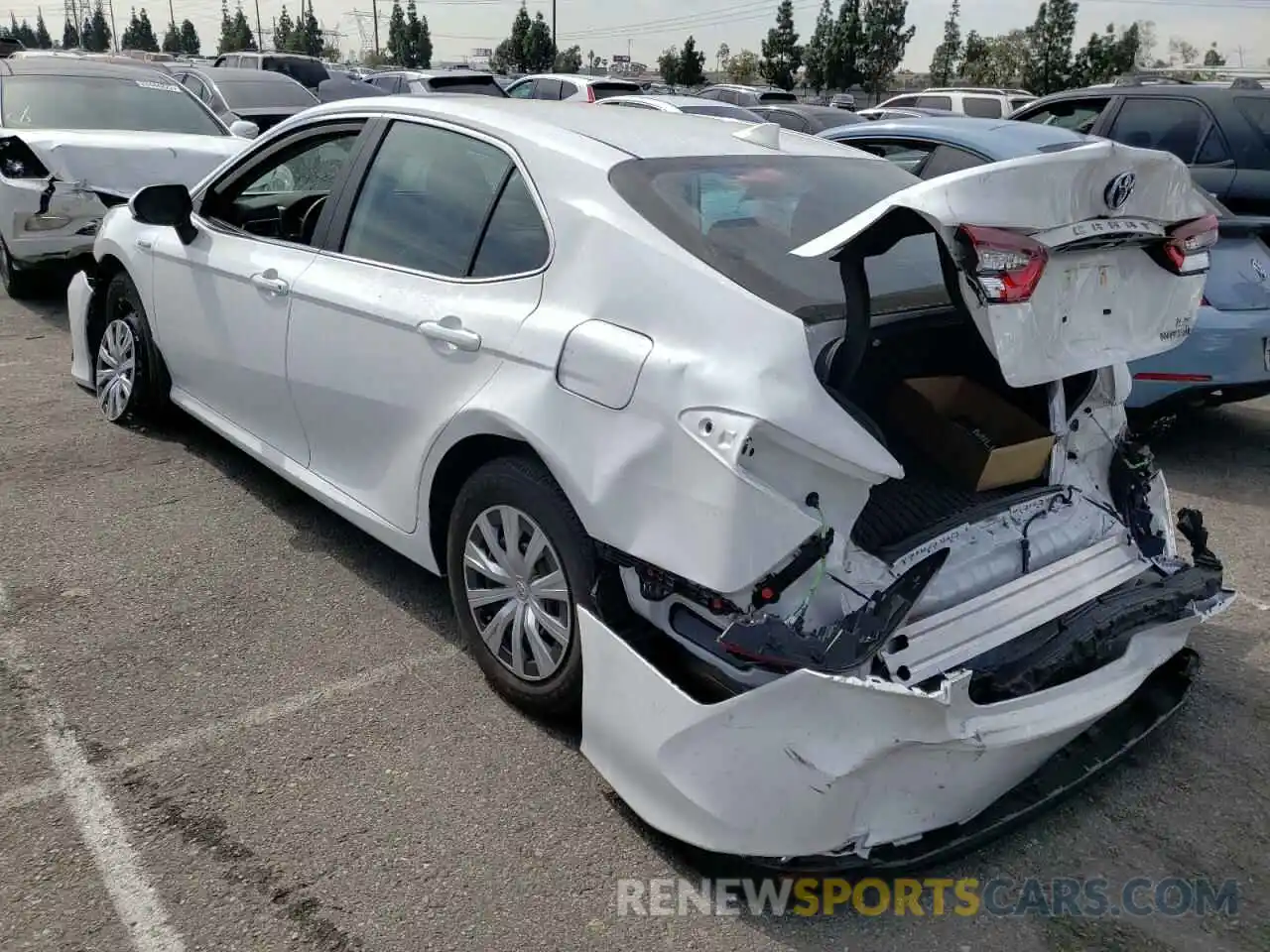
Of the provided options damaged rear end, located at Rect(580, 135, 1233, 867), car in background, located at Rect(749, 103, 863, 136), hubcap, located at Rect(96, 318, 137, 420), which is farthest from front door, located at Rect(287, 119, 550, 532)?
car in background, located at Rect(749, 103, 863, 136)

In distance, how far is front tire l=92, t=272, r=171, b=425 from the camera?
195 inches

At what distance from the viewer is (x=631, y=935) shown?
7.84 ft

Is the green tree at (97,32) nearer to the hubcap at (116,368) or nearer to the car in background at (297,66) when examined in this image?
the car in background at (297,66)

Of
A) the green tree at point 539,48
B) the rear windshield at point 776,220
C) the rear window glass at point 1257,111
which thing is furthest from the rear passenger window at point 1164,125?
the green tree at point 539,48

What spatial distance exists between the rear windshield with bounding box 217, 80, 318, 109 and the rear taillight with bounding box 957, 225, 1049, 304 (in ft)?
40.8

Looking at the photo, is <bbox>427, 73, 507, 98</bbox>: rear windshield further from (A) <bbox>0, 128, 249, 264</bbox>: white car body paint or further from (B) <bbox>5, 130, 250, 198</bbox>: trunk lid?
(A) <bbox>0, 128, 249, 264</bbox>: white car body paint

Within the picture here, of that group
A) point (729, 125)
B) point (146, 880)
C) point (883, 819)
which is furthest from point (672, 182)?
point (146, 880)

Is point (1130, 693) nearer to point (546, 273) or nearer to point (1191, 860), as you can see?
point (1191, 860)

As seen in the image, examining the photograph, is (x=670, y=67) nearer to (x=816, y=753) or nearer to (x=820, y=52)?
(x=820, y=52)

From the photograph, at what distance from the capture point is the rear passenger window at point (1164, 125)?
7574mm

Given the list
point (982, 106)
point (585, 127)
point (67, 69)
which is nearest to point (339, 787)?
point (585, 127)

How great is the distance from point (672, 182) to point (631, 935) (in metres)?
1.93

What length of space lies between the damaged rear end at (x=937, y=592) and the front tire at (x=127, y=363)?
A: 3.22 m

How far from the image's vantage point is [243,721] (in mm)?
3094
